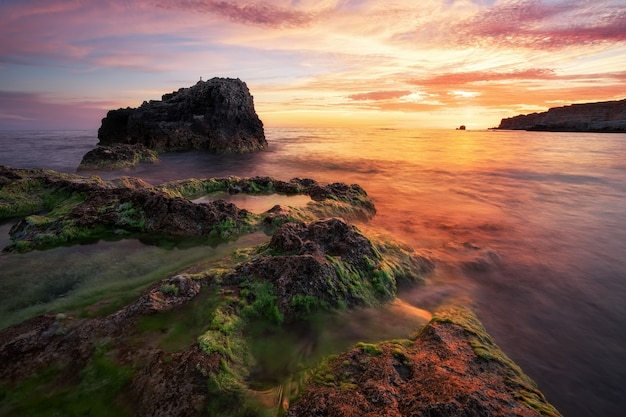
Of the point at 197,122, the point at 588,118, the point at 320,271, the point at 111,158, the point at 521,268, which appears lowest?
the point at 521,268

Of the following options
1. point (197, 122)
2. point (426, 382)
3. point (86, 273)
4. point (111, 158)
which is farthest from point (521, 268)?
point (197, 122)

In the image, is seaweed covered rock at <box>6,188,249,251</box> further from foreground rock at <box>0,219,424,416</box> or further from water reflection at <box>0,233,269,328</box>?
foreground rock at <box>0,219,424,416</box>

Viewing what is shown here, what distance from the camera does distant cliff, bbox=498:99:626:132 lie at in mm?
76438

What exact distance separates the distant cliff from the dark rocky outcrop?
9627 centimetres

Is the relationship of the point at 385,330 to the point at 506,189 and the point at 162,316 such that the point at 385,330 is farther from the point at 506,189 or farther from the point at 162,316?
the point at 506,189

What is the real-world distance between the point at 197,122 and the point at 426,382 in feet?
93.3

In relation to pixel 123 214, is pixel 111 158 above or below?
above

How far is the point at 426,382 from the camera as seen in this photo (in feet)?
9.07

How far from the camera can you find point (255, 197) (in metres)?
10.0

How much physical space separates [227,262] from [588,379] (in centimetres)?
492

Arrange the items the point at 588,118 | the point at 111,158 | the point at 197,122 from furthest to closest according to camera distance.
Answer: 1. the point at 588,118
2. the point at 197,122
3. the point at 111,158

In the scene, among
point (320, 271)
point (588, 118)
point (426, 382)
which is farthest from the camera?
point (588, 118)

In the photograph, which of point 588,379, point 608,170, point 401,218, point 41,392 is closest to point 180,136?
point 401,218

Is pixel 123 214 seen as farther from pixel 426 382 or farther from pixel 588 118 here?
pixel 588 118
